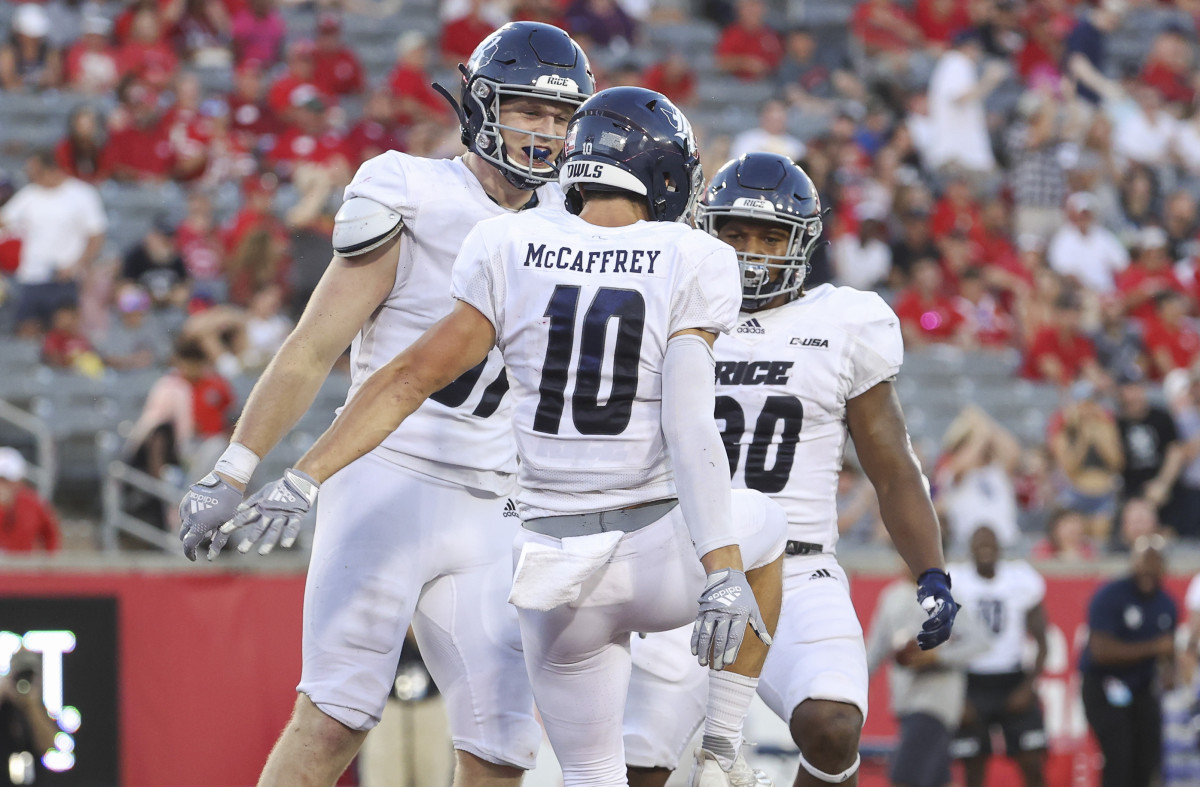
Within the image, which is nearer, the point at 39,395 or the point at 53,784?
the point at 53,784

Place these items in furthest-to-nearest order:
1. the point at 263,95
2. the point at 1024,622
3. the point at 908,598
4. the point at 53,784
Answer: the point at 263,95 < the point at 1024,622 < the point at 908,598 < the point at 53,784

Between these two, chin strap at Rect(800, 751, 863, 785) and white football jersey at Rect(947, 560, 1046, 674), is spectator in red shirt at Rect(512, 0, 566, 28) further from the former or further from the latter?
chin strap at Rect(800, 751, 863, 785)

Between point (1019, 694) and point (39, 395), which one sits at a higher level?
point (39, 395)

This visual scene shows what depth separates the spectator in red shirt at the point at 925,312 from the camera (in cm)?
1241

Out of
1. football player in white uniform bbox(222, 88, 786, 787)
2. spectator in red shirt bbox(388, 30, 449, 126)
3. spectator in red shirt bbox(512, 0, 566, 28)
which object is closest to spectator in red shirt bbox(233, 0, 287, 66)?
spectator in red shirt bbox(388, 30, 449, 126)

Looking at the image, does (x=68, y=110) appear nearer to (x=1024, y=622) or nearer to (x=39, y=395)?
(x=39, y=395)

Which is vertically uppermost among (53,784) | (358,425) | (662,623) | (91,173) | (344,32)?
(344,32)

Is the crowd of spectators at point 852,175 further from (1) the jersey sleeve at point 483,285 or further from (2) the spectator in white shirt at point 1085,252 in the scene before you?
(1) the jersey sleeve at point 483,285

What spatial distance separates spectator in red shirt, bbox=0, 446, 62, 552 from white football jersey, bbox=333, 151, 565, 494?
16.7 ft

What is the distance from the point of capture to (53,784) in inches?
323

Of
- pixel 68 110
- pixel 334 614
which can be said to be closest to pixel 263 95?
pixel 68 110

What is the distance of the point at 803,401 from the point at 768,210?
569 mm

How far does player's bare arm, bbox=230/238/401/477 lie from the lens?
4074mm

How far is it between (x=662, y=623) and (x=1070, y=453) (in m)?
7.91
